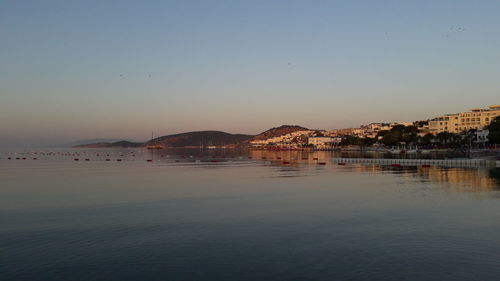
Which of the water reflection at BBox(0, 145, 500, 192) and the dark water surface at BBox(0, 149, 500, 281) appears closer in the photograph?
the dark water surface at BBox(0, 149, 500, 281)

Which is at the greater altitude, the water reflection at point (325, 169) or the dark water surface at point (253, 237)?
the water reflection at point (325, 169)

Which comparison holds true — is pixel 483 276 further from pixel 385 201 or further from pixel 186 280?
pixel 385 201

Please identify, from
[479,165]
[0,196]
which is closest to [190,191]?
[0,196]

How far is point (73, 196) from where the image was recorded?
3228 centimetres

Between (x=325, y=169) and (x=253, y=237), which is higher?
(x=325, y=169)

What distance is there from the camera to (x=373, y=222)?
2070cm

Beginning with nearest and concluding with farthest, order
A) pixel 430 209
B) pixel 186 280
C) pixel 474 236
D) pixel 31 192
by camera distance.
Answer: pixel 186 280 < pixel 474 236 < pixel 430 209 < pixel 31 192

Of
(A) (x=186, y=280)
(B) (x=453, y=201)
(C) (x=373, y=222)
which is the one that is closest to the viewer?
(A) (x=186, y=280)

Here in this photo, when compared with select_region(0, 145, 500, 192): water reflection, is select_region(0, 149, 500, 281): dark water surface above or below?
below

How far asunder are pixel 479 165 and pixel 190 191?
5039 cm

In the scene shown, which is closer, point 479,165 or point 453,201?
point 453,201

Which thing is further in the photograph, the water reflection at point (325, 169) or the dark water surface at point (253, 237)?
the water reflection at point (325, 169)

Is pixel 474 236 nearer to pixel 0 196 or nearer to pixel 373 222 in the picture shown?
pixel 373 222

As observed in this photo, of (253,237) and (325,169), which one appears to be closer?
(253,237)
